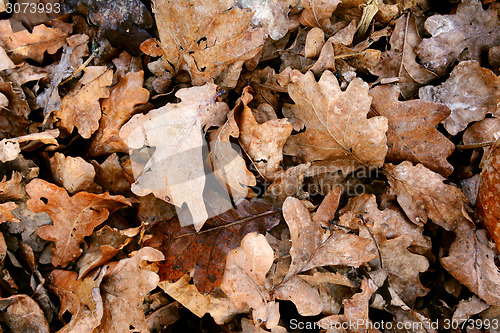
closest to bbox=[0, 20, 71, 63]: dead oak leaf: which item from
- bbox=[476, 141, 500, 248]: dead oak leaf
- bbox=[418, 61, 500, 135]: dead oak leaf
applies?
bbox=[418, 61, 500, 135]: dead oak leaf

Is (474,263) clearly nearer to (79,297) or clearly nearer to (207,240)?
(207,240)

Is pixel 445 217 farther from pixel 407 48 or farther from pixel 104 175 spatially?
pixel 104 175

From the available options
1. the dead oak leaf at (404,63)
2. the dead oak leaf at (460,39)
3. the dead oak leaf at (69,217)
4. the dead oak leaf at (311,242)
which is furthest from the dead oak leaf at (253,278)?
the dead oak leaf at (460,39)

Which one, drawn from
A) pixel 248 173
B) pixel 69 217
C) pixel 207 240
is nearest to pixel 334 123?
pixel 248 173

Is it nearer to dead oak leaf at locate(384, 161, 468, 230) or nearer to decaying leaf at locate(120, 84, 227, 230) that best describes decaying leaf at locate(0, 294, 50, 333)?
decaying leaf at locate(120, 84, 227, 230)

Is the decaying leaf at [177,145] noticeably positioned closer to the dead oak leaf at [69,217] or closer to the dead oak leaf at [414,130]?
the dead oak leaf at [69,217]

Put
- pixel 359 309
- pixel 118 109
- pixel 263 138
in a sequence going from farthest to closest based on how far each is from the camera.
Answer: pixel 118 109 < pixel 263 138 < pixel 359 309
